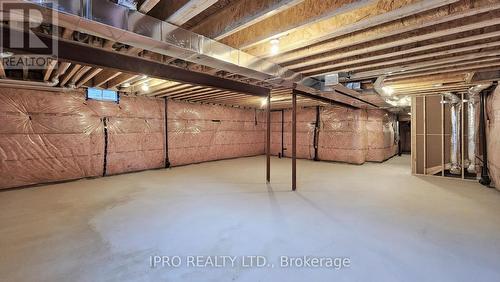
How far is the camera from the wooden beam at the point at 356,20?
66.9 inches

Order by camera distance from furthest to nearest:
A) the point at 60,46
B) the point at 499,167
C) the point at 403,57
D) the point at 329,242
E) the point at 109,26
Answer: the point at 499,167, the point at 403,57, the point at 329,242, the point at 60,46, the point at 109,26

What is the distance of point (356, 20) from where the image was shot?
1960 millimetres

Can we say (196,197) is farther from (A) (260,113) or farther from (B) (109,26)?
(A) (260,113)

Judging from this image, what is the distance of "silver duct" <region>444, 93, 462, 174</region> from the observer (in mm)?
5078

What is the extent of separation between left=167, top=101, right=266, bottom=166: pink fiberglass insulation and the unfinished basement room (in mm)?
599

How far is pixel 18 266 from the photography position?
6.11ft

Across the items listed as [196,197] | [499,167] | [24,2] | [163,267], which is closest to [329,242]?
[163,267]

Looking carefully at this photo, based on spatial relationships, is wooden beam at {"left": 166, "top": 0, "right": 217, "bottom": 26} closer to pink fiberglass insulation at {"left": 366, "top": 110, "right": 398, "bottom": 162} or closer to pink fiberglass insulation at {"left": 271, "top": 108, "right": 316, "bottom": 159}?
pink fiberglass insulation at {"left": 271, "top": 108, "right": 316, "bottom": 159}

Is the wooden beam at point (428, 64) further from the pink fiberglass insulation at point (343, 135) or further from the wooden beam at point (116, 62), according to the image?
the pink fiberglass insulation at point (343, 135)

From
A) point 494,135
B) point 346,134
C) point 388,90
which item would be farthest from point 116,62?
point 346,134

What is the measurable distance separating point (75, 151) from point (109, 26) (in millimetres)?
4443

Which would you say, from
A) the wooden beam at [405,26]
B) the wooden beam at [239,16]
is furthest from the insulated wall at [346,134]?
the wooden beam at [239,16]

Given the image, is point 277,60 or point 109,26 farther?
point 277,60

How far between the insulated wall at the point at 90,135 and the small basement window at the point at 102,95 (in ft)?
0.35
